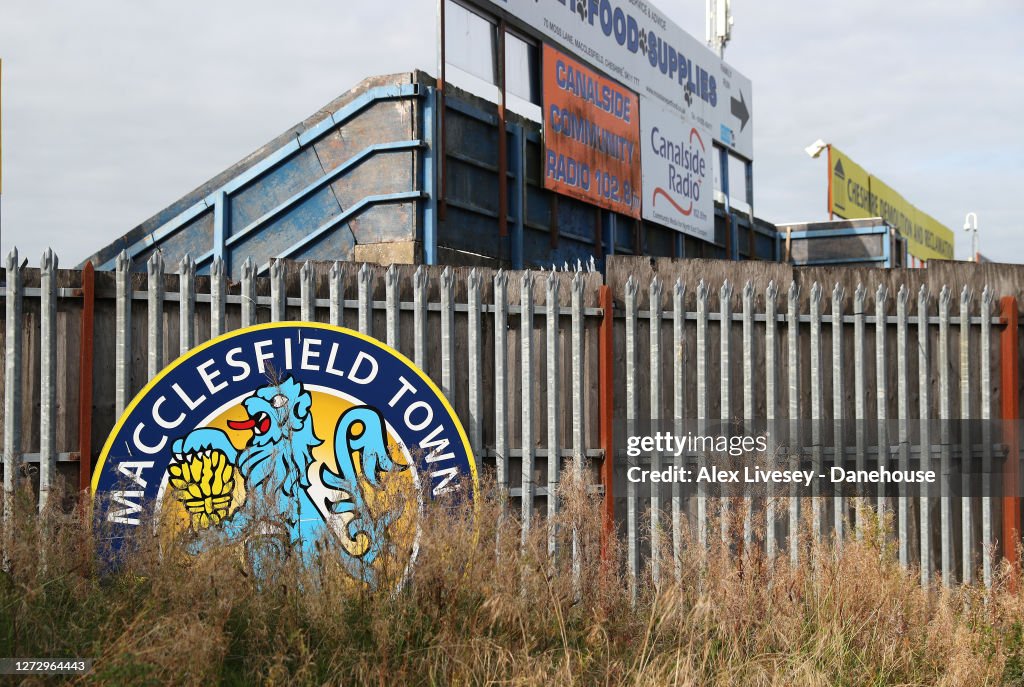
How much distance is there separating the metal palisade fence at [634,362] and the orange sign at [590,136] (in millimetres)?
6441

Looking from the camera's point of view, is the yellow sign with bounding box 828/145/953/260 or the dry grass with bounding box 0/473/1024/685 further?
the yellow sign with bounding box 828/145/953/260

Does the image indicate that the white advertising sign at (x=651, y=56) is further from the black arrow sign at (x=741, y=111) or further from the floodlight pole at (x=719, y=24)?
the floodlight pole at (x=719, y=24)

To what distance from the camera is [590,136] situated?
47.6 ft

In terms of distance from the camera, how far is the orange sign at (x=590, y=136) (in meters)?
13.6

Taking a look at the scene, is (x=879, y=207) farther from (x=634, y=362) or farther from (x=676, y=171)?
(x=634, y=362)

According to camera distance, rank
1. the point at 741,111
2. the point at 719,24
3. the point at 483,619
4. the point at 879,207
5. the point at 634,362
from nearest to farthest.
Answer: the point at 483,619 → the point at 634,362 → the point at 741,111 → the point at 719,24 → the point at 879,207

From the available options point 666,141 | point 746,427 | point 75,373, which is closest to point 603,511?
point 746,427

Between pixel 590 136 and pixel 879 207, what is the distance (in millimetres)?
21110

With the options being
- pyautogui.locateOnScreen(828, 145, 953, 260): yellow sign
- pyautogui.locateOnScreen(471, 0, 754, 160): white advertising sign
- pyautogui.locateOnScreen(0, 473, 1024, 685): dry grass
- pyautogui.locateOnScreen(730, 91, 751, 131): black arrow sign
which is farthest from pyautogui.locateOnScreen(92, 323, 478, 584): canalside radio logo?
pyautogui.locateOnScreen(828, 145, 953, 260): yellow sign

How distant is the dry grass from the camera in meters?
4.70

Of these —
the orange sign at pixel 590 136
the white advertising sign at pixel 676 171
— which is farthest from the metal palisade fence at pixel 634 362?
the white advertising sign at pixel 676 171

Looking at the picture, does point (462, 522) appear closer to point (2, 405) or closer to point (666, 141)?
point (2, 405)

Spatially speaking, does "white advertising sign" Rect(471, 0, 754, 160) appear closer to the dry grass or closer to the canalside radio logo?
the canalside radio logo

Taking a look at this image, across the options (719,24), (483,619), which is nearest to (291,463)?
(483,619)
